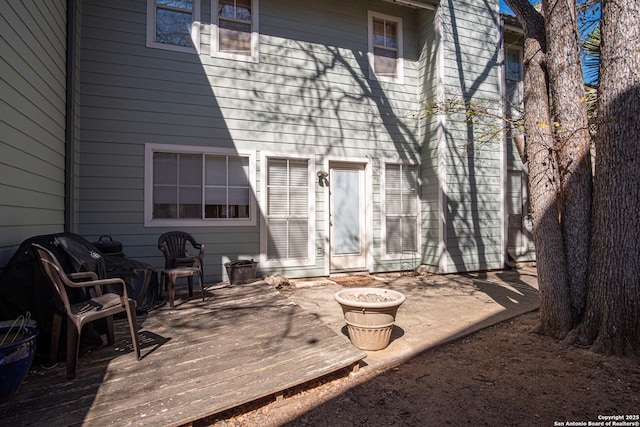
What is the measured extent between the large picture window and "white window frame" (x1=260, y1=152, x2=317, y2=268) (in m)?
0.02

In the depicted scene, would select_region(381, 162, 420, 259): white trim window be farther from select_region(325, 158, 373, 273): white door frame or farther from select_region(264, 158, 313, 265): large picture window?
select_region(264, 158, 313, 265): large picture window

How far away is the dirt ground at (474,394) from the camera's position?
2.00 meters

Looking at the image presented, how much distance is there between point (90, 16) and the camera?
4.62 metres

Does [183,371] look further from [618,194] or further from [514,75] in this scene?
[514,75]

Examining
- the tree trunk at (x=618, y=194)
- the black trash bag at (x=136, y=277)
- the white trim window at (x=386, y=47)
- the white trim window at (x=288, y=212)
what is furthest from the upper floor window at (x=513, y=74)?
the black trash bag at (x=136, y=277)

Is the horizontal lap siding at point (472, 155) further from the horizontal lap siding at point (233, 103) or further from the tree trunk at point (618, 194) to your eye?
the tree trunk at point (618, 194)

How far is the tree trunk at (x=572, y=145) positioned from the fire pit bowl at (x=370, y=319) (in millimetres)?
1639

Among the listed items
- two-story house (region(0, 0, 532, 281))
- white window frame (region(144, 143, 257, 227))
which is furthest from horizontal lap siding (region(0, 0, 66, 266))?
white window frame (region(144, 143, 257, 227))

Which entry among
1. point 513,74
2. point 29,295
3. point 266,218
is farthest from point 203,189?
point 513,74

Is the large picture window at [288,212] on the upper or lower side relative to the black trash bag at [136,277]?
upper

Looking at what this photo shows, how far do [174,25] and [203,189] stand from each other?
246 cm

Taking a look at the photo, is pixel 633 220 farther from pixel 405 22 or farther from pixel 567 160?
pixel 405 22

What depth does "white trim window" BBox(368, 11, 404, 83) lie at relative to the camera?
6.28m

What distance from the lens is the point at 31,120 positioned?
9.73ft
